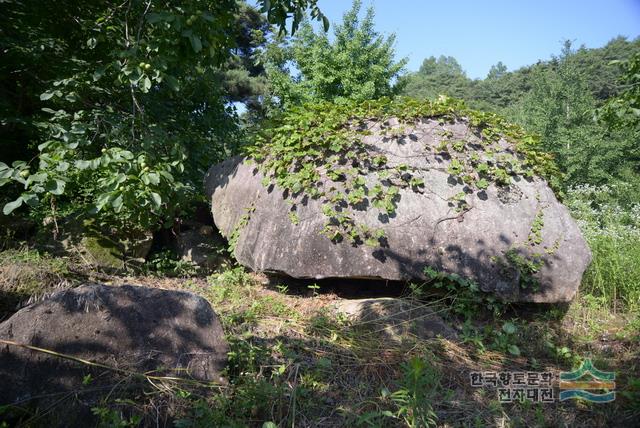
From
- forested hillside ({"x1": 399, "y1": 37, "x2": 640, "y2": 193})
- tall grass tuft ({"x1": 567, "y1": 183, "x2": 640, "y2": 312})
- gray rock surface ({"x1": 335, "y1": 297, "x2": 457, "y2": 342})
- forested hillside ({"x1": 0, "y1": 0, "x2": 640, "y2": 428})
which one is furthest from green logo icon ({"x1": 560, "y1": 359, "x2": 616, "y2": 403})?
forested hillside ({"x1": 399, "y1": 37, "x2": 640, "y2": 193})

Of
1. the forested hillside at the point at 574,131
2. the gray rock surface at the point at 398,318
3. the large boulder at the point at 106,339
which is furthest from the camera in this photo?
the forested hillside at the point at 574,131

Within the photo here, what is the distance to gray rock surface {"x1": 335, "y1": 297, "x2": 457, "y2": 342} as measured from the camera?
3.10 m

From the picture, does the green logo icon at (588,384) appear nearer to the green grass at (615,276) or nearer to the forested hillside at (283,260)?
the forested hillside at (283,260)

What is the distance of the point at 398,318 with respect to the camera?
3240 mm

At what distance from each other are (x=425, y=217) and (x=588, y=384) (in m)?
1.71

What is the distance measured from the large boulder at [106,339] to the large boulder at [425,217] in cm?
143

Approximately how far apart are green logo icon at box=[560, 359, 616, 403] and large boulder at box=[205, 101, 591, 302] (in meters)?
0.88

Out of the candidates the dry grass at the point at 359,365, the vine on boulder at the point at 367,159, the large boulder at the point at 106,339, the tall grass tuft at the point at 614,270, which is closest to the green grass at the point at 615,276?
the tall grass tuft at the point at 614,270

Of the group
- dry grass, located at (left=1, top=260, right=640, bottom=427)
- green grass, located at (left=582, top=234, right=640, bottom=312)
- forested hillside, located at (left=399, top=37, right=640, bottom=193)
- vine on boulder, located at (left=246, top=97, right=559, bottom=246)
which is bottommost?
dry grass, located at (left=1, top=260, right=640, bottom=427)

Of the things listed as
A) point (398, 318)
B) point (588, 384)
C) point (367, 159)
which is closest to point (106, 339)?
point (398, 318)

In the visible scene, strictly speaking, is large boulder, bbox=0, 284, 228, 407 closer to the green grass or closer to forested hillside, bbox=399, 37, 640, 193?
the green grass

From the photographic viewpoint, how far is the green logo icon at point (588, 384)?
244 cm

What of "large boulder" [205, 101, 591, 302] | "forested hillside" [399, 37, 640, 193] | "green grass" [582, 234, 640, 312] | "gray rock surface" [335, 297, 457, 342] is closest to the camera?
"gray rock surface" [335, 297, 457, 342]

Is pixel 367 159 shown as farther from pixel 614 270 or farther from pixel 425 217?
Result: pixel 614 270
